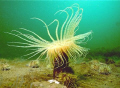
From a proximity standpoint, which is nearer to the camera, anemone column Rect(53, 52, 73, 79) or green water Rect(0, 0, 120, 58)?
anemone column Rect(53, 52, 73, 79)

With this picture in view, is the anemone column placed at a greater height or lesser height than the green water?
lesser

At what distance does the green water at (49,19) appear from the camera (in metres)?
13.7

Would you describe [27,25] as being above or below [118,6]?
below

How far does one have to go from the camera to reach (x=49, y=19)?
2166cm

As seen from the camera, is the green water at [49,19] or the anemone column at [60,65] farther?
the green water at [49,19]

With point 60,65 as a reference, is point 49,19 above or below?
above

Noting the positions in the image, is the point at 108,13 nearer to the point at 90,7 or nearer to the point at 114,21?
the point at 114,21

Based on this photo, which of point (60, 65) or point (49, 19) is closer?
point (60, 65)

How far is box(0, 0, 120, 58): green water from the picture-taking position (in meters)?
13.7

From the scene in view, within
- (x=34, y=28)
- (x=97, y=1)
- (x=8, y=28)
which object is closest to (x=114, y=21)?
(x=97, y=1)

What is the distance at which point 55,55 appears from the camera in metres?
2.81

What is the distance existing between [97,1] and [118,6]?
13.0 ft

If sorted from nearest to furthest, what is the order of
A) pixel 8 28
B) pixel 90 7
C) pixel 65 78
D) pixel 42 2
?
pixel 65 78, pixel 8 28, pixel 42 2, pixel 90 7

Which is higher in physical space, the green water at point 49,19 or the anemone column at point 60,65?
the green water at point 49,19
